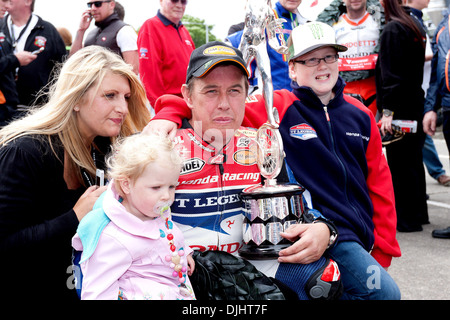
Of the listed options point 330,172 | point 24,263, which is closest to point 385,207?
point 330,172

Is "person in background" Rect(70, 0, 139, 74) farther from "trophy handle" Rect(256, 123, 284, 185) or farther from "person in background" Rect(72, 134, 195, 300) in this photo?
"person in background" Rect(72, 134, 195, 300)

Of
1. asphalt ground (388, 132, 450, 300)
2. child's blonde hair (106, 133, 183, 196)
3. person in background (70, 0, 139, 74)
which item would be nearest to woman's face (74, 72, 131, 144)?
child's blonde hair (106, 133, 183, 196)

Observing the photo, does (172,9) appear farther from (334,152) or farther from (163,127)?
(163,127)

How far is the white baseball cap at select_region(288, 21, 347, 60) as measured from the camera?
2.34 meters

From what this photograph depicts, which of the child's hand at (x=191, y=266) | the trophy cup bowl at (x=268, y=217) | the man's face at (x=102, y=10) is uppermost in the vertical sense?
the man's face at (x=102, y=10)

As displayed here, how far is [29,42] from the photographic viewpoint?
498 cm

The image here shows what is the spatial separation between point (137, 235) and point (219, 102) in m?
0.65

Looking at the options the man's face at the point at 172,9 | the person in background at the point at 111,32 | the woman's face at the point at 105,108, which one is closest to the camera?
the woman's face at the point at 105,108

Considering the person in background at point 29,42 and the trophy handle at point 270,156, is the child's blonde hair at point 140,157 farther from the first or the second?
the person in background at point 29,42

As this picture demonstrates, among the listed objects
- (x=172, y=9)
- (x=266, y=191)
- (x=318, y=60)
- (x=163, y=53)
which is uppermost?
(x=172, y=9)

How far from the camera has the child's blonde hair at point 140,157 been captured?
165 centimetres

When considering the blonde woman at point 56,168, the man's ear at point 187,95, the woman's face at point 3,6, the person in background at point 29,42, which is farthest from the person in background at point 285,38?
the woman's face at point 3,6

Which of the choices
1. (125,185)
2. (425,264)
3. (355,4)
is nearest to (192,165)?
(125,185)
